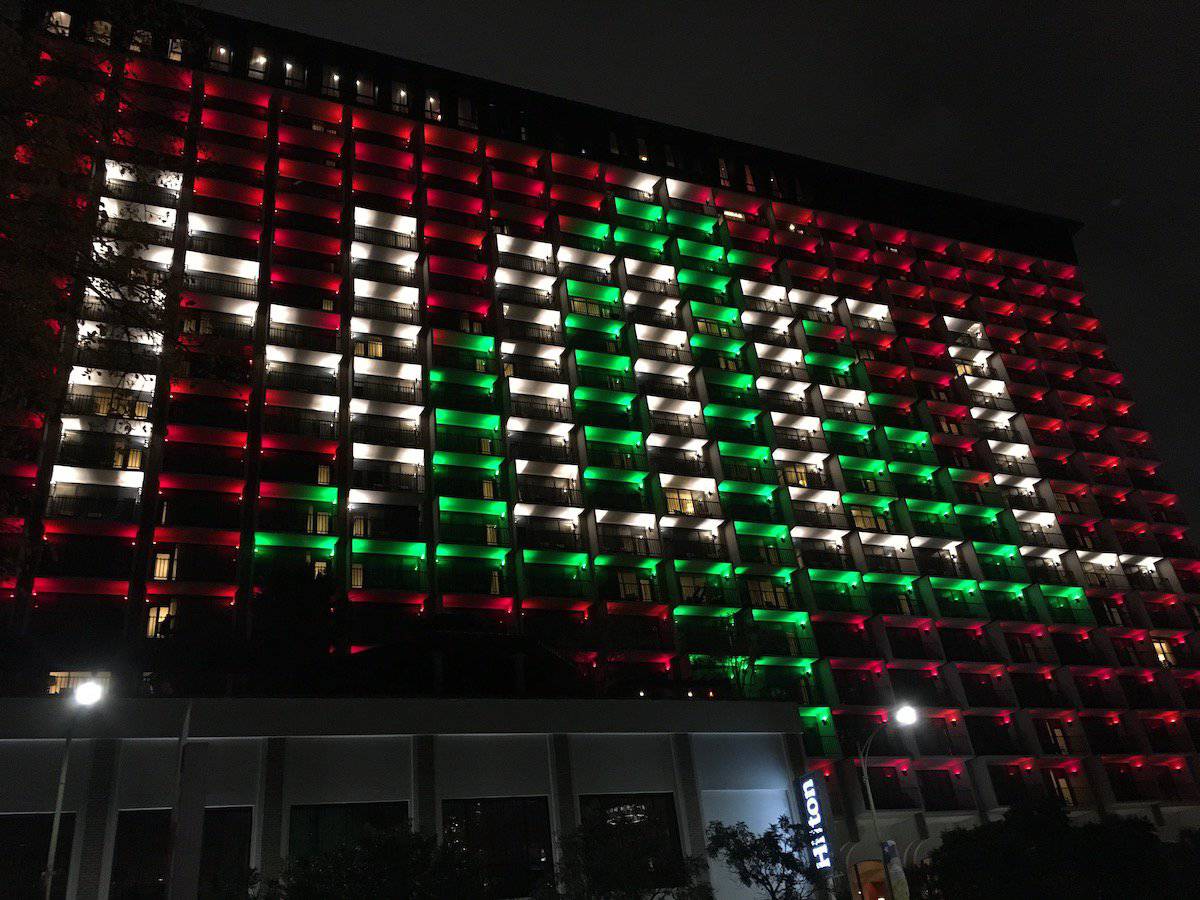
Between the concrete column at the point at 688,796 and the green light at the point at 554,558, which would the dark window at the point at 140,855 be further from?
the green light at the point at 554,558

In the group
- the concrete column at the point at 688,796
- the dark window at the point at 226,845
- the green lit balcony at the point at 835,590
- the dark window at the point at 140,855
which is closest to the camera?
the dark window at the point at 140,855

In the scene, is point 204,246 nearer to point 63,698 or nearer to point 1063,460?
point 63,698

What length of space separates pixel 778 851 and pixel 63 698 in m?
27.9

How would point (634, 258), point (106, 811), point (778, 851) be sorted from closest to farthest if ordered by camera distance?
point (106, 811) → point (778, 851) → point (634, 258)

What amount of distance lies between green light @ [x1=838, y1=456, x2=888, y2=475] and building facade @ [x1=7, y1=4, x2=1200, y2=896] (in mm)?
1077

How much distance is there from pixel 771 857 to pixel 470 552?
3249 cm

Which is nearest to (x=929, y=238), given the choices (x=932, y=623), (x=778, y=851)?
(x=932, y=623)

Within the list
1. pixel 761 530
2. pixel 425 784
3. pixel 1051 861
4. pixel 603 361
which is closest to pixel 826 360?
pixel 761 530

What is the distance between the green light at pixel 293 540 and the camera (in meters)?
60.7

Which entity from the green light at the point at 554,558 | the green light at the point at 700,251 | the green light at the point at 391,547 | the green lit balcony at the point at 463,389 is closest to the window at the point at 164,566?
the green light at the point at 391,547

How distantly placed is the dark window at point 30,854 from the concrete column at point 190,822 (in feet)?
13.5

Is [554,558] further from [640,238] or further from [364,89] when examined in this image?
[364,89]

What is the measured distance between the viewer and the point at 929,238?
329 feet

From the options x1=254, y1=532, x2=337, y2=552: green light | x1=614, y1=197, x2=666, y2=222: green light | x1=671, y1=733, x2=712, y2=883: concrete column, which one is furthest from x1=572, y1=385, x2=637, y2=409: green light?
x1=671, y1=733, x2=712, y2=883: concrete column
